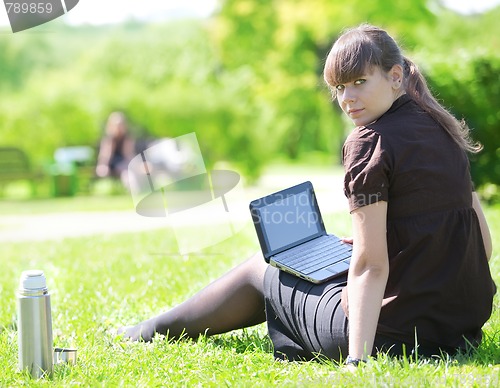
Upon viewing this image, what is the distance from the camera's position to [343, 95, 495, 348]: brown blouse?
235 cm

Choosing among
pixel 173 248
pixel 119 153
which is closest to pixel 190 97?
pixel 119 153

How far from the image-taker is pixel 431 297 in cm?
246

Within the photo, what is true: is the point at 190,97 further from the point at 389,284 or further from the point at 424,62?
the point at 389,284

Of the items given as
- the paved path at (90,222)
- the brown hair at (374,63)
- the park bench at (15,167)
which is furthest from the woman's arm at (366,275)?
the park bench at (15,167)

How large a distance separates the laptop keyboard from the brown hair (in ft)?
2.10

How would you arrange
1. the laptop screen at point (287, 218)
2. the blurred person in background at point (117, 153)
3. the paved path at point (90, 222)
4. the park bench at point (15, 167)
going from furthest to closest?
the park bench at point (15, 167)
the blurred person in background at point (117, 153)
the paved path at point (90, 222)
the laptop screen at point (287, 218)

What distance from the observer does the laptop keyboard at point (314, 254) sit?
2760 millimetres

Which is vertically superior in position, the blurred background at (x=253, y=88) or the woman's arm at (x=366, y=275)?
the blurred background at (x=253, y=88)

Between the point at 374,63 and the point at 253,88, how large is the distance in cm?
2566

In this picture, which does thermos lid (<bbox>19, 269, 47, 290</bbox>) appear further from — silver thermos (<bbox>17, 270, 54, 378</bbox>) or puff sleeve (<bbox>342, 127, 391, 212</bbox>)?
puff sleeve (<bbox>342, 127, 391, 212</bbox>)

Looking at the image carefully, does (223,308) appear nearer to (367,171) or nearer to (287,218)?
(287,218)

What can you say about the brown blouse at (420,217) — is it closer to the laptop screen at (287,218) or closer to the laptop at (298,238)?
the laptop at (298,238)

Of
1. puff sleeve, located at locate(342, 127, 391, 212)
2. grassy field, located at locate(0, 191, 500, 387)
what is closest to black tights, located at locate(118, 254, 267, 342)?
grassy field, located at locate(0, 191, 500, 387)

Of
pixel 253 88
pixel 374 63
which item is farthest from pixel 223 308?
pixel 253 88
